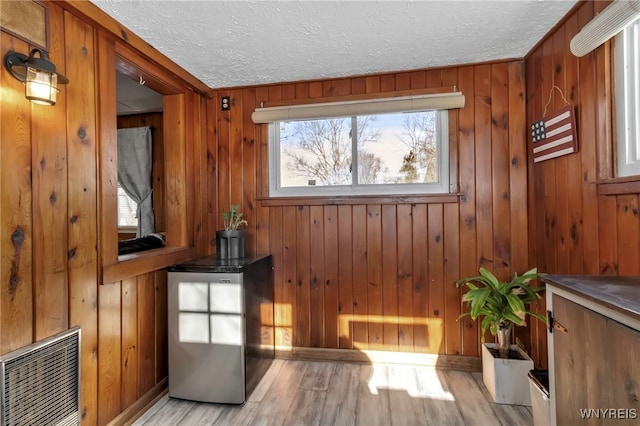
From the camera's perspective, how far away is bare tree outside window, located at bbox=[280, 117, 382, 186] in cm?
240

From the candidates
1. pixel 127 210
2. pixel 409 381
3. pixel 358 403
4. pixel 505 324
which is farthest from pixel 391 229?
pixel 127 210

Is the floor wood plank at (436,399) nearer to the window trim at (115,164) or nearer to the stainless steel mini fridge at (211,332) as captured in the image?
the stainless steel mini fridge at (211,332)

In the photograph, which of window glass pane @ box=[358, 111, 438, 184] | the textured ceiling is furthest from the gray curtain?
window glass pane @ box=[358, 111, 438, 184]

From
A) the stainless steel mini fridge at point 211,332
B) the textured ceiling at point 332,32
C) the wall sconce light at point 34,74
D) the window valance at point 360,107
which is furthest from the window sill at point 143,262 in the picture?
the textured ceiling at point 332,32

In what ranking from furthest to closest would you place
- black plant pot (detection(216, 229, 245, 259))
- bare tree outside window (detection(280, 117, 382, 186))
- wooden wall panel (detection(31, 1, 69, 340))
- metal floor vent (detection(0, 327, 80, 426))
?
bare tree outside window (detection(280, 117, 382, 186))
black plant pot (detection(216, 229, 245, 259))
wooden wall panel (detection(31, 1, 69, 340))
metal floor vent (detection(0, 327, 80, 426))

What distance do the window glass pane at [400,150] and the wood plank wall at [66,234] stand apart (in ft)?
5.65

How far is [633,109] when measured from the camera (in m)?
1.32

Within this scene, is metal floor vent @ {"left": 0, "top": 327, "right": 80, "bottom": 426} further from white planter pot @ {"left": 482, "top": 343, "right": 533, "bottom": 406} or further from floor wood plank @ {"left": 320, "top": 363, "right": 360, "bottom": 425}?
white planter pot @ {"left": 482, "top": 343, "right": 533, "bottom": 406}

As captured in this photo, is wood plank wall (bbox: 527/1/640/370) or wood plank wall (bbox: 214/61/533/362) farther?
wood plank wall (bbox: 214/61/533/362)

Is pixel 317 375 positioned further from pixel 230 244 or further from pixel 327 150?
pixel 327 150

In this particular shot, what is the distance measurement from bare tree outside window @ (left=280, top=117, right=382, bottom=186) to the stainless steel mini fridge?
0.97 metres

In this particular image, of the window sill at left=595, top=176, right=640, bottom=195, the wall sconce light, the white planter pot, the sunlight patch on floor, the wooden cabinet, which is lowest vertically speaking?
the sunlight patch on floor

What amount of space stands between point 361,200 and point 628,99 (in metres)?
1.51

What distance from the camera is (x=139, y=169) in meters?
3.38
